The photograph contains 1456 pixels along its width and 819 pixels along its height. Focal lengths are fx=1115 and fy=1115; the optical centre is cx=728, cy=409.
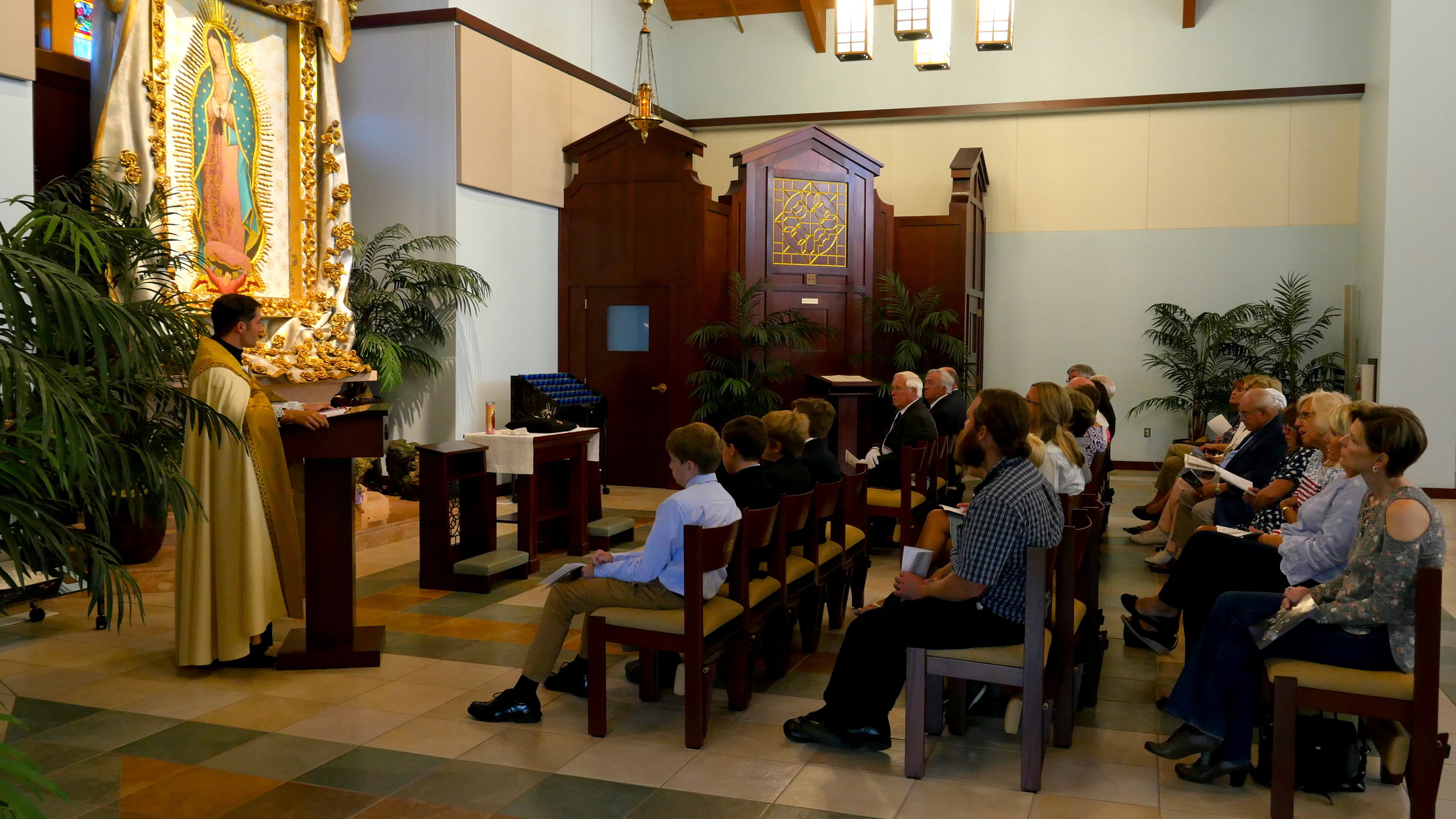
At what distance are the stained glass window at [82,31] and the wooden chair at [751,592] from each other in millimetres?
6689

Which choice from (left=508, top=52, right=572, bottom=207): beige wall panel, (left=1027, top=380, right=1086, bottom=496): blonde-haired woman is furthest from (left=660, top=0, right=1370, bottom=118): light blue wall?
(left=1027, top=380, right=1086, bottom=496): blonde-haired woman

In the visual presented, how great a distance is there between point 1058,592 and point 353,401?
19.1 feet

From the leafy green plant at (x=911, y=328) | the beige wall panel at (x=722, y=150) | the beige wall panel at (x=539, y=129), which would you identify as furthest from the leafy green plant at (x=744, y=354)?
the beige wall panel at (x=722, y=150)

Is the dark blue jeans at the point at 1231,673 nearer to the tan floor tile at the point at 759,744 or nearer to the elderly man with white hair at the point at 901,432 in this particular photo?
the tan floor tile at the point at 759,744

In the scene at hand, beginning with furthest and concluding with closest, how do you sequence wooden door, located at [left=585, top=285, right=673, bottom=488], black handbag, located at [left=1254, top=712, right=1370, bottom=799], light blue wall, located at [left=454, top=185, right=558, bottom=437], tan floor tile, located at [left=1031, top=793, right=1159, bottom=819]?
wooden door, located at [left=585, top=285, right=673, bottom=488]
light blue wall, located at [left=454, top=185, right=558, bottom=437]
black handbag, located at [left=1254, top=712, right=1370, bottom=799]
tan floor tile, located at [left=1031, top=793, right=1159, bottom=819]

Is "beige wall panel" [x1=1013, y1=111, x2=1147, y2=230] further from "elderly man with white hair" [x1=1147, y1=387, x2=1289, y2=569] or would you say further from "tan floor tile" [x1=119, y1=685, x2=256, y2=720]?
"tan floor tile" [x1=119, y1=685, x2=256, y2=720]

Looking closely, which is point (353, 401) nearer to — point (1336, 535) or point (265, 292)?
point (265, 292)

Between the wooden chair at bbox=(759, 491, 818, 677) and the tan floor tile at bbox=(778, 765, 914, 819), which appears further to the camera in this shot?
the wooden chair at bbox=(759, 491, 818, 677)

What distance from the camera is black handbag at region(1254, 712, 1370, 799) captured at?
331 centimetres

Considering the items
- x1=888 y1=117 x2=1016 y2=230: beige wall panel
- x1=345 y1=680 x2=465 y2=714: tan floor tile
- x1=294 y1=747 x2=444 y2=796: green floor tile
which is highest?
x1=888 y1=117 x2=1016 y2=230: beige wall panel

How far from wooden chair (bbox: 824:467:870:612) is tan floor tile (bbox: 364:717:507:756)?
1.78m

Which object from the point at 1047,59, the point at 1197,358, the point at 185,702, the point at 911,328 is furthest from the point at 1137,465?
the point at 185,702

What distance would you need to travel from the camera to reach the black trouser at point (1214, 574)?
4.20 meters

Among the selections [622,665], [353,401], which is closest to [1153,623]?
[622,665]
